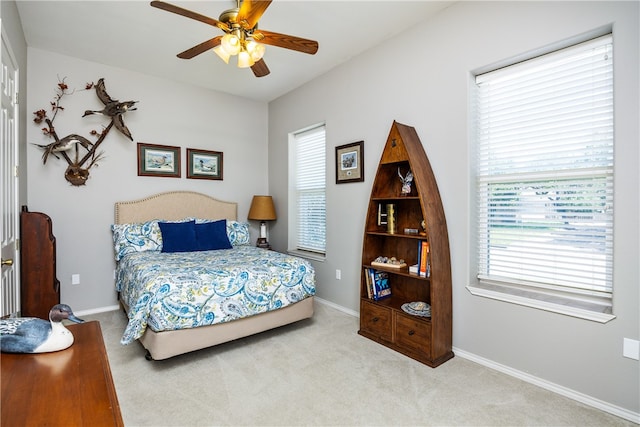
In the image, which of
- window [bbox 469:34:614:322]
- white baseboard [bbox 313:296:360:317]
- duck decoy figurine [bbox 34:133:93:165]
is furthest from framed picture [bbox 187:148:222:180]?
window [bbox 469:34:614:322]

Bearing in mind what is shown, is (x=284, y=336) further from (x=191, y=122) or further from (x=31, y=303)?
(x=191, y=122)

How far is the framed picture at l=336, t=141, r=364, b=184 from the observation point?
11.1ft

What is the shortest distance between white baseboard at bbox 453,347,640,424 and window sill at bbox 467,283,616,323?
18.7 inches

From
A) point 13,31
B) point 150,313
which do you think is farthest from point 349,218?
point 13,31

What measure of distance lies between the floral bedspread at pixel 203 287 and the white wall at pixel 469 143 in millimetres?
942

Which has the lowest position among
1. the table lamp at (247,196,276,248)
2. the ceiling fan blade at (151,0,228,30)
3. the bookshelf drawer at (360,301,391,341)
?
the bookshelf drawer at (360,301,391,341)

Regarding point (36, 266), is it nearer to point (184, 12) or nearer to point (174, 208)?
point (174, 208)

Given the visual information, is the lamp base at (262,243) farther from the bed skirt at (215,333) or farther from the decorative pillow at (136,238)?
the bed skirt at (215,333)

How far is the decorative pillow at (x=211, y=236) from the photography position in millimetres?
3758

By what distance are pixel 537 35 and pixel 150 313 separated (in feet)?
10.6

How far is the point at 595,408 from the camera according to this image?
6.23ft

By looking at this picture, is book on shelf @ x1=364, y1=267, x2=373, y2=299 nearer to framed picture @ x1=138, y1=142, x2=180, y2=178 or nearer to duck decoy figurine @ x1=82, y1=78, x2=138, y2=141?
framed picture @ x1=138, y1=142, x2=180, y2=178

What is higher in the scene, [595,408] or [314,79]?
[314,79]

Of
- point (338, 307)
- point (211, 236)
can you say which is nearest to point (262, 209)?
point (211, 236)
